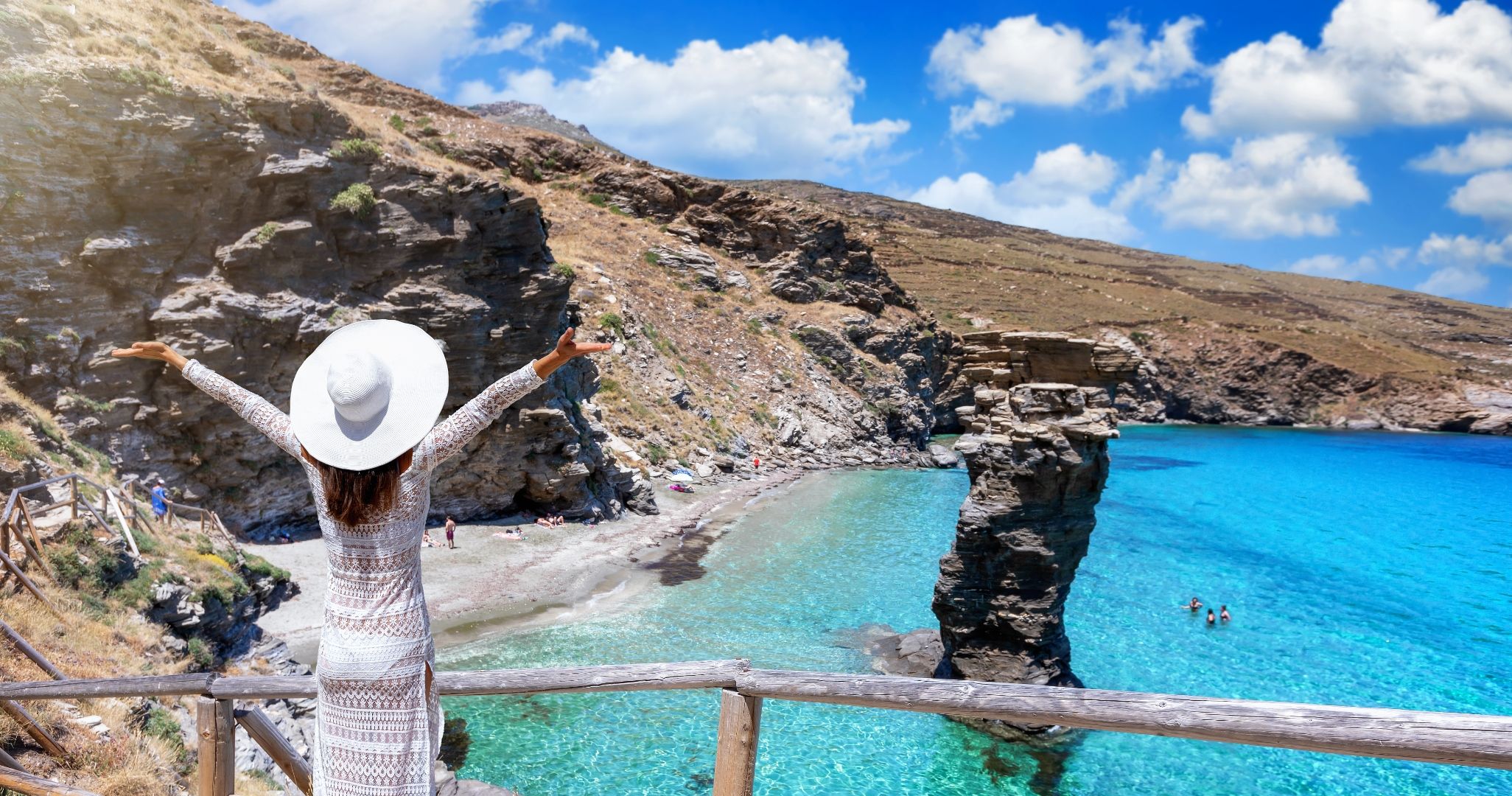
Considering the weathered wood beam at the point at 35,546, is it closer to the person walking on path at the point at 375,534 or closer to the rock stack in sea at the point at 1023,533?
the person walking on path at the point at 375,534

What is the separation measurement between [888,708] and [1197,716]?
3.35 ft

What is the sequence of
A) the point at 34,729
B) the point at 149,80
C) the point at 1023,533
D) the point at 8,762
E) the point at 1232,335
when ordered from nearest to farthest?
the point at 8,762, the point at 34,729, the point at 1023,533, the point at 149,80, the point at 1232,335

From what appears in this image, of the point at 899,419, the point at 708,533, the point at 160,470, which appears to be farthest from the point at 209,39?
the point at 899,419

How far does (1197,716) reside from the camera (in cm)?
251

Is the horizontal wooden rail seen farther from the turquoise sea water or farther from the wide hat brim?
the turquoise sea water

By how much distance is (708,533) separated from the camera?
91.1 feet

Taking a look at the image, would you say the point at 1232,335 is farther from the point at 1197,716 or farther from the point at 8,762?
the point at 8,762

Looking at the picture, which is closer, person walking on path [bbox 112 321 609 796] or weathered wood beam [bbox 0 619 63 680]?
person walking on path [bbox 112 321 609 796]

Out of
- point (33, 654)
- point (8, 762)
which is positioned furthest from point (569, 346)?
point (33, 654)

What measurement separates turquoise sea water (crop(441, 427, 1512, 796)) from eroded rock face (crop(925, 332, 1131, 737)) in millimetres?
1477

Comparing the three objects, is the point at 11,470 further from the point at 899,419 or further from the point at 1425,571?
the point at 899,419

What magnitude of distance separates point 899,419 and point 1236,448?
3083 cm

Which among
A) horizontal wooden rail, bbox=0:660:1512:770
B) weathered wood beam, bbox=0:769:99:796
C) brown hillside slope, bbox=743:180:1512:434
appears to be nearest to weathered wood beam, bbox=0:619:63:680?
weathered wood beam, bbox=0:769:99:796

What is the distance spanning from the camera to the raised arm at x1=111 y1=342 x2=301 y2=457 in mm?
2932
